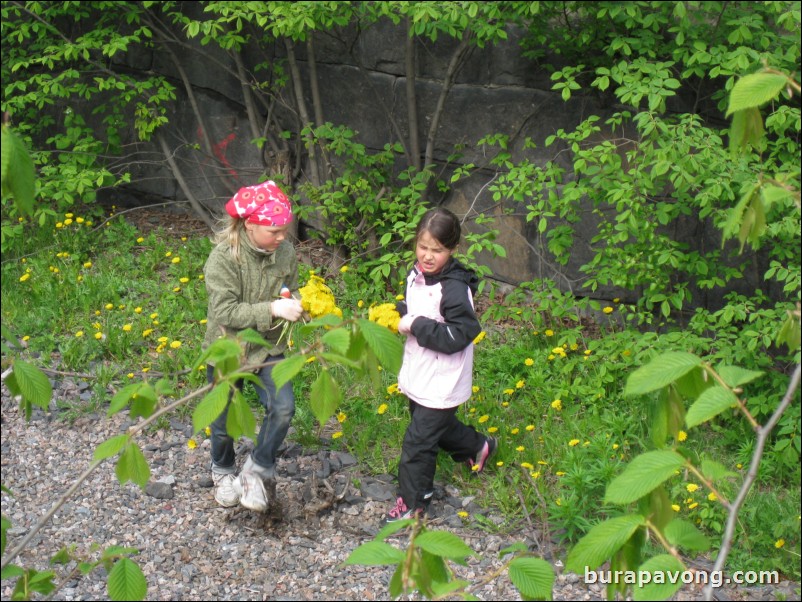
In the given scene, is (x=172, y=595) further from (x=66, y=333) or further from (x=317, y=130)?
(x=317, y=130)

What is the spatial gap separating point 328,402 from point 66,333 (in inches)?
134

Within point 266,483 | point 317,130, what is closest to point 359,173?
point 317,130

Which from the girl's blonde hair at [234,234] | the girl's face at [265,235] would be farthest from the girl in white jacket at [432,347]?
the girl's blonde hair at [234,234]

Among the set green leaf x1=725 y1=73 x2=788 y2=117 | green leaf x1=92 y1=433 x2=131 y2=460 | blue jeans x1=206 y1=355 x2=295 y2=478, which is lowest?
blue jeans x1=206 y1=355 x2=295 y2=478

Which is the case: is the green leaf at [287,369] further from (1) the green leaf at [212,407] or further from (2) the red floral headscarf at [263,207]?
(2) the red floral headscarf at [263,207]

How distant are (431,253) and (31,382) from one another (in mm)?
1633

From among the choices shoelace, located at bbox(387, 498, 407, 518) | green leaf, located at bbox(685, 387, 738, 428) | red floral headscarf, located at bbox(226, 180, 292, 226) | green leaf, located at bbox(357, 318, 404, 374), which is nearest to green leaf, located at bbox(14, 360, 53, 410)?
green leaf, located at bbox(357, 318, 404, 374)

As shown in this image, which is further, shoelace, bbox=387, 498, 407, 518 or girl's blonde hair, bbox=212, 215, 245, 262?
shoelace, bbox=387, 498, 407, 518

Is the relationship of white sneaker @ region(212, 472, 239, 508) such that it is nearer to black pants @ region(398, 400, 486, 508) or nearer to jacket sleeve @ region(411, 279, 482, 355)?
black pants @ region(398, 400, 486, 508)

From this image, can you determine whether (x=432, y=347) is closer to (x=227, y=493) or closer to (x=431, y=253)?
(x=431, y=253)

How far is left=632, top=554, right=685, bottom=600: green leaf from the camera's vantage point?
1.63m

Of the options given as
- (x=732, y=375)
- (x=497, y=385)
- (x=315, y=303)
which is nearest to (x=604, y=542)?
(x=732, y=375)

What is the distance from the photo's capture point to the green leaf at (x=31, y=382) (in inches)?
80.9

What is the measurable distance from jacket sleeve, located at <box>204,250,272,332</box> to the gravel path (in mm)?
763
